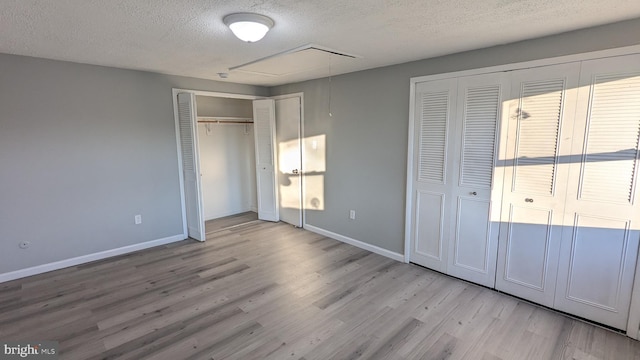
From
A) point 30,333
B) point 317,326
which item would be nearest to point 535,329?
point 317,326

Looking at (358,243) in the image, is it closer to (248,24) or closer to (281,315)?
(281,315)

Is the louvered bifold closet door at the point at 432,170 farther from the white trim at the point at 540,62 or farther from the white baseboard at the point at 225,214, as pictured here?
the white baseboard at the point at 225,214

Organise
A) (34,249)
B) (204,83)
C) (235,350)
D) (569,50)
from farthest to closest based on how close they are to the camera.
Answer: (204,83), (34,249), (569,50), (235,350)

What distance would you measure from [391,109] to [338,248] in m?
1.98

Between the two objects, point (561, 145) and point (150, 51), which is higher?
point (150, 51)

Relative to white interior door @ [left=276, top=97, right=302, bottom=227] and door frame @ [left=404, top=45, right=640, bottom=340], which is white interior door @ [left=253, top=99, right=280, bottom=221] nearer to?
white interior door @ [left=276, top=97, right=302, bottom=227]

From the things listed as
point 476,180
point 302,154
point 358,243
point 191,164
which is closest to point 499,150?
point 476,180

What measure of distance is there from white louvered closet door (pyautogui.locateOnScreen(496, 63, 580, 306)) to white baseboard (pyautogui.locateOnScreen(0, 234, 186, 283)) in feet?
14.0

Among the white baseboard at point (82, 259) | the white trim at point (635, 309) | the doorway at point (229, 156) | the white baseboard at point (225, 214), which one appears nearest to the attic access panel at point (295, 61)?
the doorway at point (229, 156)

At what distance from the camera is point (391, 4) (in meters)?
1.95

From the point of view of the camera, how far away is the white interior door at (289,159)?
5.02 metres

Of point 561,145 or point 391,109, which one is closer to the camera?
point 561,145

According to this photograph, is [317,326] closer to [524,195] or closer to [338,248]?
[338,248]

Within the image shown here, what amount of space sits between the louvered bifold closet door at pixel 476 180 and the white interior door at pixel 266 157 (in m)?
3.06
